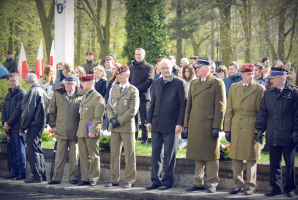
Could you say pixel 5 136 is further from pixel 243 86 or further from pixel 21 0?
pixel 21 0

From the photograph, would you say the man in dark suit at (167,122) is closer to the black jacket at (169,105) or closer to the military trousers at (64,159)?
the black jacket at (169,105)

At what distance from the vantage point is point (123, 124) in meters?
6.90

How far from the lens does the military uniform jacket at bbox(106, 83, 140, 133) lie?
6875 millimetres

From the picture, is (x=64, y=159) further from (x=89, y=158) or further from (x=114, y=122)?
(x=114, y=122)

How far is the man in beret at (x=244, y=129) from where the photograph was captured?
6.11m

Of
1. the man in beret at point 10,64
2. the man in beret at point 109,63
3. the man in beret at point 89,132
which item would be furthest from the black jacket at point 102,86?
the man in beret at point 10,64

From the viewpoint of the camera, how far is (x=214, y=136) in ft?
20.6

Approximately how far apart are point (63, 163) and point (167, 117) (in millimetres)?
2444

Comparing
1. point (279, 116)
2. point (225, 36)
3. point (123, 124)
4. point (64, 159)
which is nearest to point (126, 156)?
point (123, 124)

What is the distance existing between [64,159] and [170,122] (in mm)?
2421

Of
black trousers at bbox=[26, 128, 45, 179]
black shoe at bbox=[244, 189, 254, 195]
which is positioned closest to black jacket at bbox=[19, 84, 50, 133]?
black trousers at bbox=[26, 128, 45, 179]

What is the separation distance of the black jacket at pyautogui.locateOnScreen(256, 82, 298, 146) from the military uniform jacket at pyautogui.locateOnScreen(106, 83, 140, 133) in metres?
2.34

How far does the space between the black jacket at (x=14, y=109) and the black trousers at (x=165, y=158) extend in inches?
127

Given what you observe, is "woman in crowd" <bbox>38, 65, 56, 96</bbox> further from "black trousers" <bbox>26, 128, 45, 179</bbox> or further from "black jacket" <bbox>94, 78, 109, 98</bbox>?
"black trousers" <bbox>26, 128, 45, 179</bbox>
